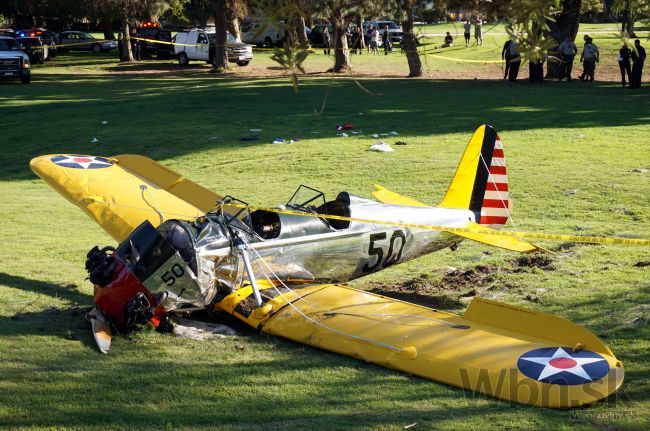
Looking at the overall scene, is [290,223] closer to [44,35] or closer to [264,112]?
[264,112]

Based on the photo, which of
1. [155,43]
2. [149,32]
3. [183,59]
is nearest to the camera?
[183,59]

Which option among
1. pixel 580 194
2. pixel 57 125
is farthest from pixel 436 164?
pixel 57 125

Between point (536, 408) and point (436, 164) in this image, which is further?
point (436, 164)

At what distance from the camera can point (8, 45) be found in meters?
45.2

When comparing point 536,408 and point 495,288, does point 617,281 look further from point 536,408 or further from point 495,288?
point 536,408

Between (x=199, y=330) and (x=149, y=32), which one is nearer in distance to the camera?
(x=199, y=330)

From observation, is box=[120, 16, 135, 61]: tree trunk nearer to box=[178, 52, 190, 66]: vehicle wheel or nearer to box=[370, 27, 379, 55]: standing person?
box=[178, 52, 190, 66]: vehicle wheel

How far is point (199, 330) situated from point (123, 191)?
13.5 feet

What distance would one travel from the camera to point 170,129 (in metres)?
27.0

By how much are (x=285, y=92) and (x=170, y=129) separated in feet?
29.6

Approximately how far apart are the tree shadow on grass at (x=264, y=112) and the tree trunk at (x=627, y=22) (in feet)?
53.8

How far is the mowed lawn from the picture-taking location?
7.59 m

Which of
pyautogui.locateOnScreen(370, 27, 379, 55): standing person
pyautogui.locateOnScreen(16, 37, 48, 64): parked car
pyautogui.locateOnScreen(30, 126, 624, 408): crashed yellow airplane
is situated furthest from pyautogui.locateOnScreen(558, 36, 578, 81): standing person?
pyautogui.locateOnScreen(16, 37, 48, 64): parked car

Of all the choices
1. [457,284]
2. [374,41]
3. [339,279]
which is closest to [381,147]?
[457,284]
